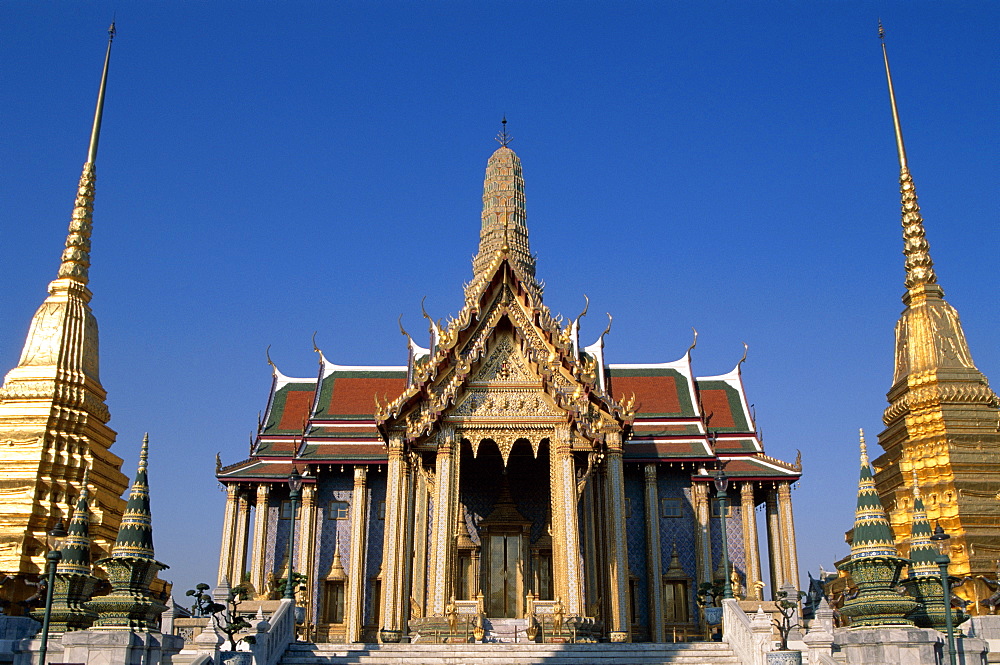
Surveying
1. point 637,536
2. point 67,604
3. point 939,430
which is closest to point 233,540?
point 67,604

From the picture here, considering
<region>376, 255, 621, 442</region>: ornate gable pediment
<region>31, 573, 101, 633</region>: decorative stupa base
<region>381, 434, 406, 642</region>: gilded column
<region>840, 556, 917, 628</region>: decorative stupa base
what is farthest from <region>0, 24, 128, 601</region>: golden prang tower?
<region>840, 556, 917, 628</region>: decorative stupa base

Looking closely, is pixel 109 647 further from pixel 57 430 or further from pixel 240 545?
pixel 57 430

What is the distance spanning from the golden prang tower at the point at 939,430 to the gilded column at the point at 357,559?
13.8 m

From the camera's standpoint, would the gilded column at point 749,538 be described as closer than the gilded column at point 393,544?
No

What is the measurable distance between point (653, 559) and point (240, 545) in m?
11.0

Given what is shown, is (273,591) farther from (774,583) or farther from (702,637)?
(774,583)

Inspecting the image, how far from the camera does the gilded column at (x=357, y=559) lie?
2569 cm

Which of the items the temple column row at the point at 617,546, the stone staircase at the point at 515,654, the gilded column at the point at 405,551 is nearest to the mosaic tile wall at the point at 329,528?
the gilded column at the point at 405,551

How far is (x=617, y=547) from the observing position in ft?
73.6

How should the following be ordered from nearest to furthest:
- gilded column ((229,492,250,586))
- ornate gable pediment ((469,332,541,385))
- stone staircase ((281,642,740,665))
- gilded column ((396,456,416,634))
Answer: stone staircase ((281,642,740,665)) → gilded column ((396,456,416,634)) → ornate gable pediment ((469,332,541,385)) → gilded column ((229,492,250,586))

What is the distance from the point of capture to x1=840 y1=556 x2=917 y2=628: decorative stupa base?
14.1m

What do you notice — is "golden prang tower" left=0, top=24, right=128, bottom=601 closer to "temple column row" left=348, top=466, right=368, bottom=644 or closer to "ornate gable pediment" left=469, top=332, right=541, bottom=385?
"temple column row" left=348, top=466, right=368, bottom=644

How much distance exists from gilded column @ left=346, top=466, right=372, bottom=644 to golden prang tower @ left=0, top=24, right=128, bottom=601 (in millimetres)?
6090

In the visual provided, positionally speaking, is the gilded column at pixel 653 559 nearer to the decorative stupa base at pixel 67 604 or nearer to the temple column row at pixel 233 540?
the temple column row at pixel 233 540
